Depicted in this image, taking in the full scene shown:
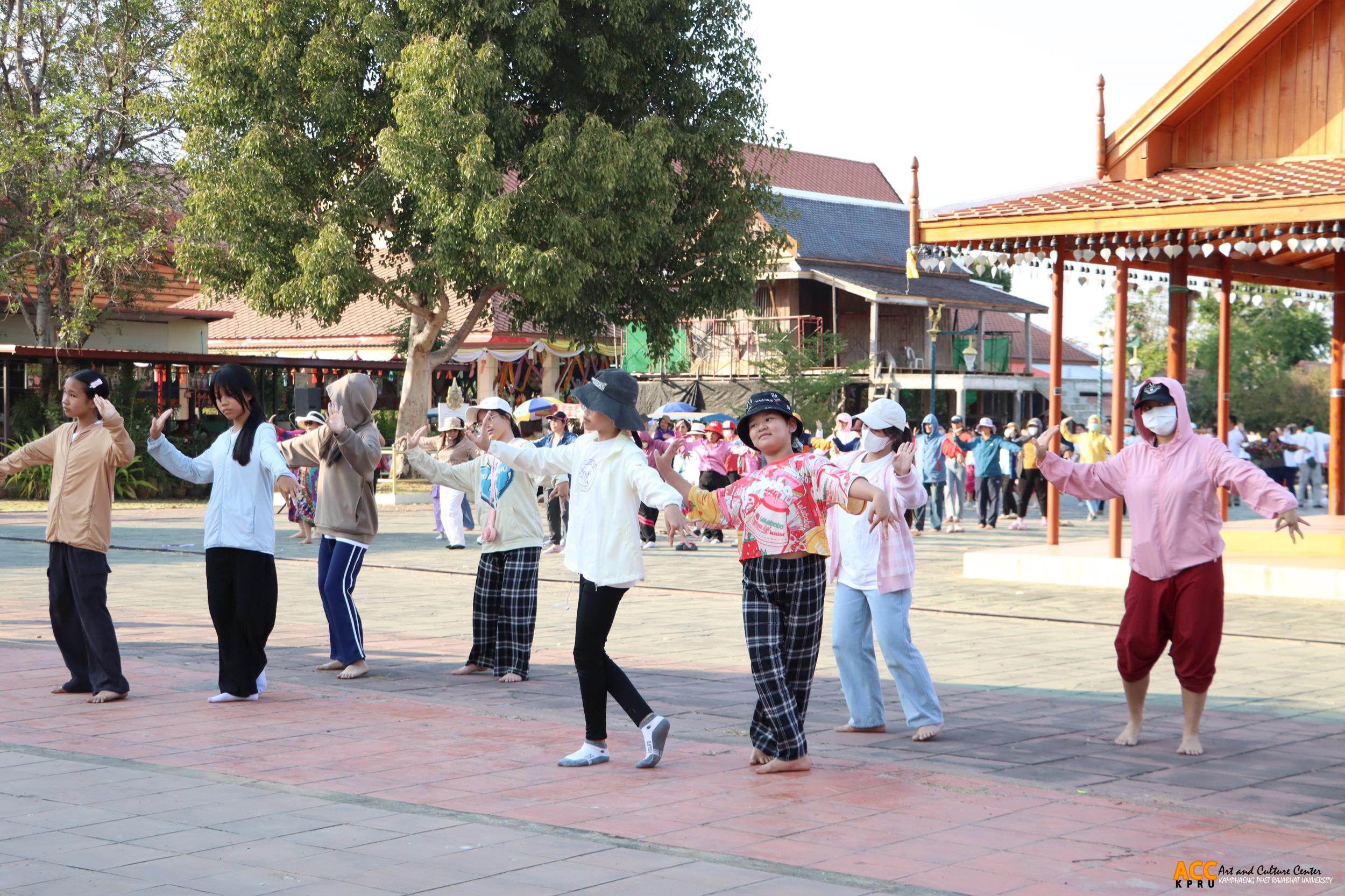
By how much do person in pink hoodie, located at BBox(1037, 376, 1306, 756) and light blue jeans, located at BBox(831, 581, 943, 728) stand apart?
95 centimetres

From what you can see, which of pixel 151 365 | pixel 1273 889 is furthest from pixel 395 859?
pixel 151 365

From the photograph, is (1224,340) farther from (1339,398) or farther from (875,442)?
(875,442)

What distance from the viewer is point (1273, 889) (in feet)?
15.4

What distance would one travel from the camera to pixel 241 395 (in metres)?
8.17

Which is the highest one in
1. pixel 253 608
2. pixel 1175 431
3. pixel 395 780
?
pixel 1175 431

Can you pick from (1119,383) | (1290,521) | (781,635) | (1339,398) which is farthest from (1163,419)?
(1339,398)

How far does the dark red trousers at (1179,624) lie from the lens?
6.74 m

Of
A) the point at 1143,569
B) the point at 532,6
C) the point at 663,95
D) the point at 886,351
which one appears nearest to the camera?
the point at 1143,569

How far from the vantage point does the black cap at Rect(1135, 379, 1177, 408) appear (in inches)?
273

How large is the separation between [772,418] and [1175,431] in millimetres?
2063

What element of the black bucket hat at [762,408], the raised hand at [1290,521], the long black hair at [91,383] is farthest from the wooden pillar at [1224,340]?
the long black hair at [91,383]

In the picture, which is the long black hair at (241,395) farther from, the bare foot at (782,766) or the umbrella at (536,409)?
the umbrella at (536,409)

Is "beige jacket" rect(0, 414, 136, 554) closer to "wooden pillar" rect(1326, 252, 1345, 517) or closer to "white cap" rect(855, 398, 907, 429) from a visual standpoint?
"white cap" rect(855, 398, 907, 429)

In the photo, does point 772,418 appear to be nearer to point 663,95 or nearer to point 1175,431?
point 1175,431
